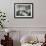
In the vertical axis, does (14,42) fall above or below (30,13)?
below

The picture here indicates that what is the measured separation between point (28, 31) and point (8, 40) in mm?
664

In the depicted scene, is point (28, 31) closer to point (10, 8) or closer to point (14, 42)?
point (14, 42)

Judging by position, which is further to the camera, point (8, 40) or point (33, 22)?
point (33, 22)

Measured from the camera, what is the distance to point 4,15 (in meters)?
3.95

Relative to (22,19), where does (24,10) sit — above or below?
above

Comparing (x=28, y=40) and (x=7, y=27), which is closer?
(x=28, y=40)

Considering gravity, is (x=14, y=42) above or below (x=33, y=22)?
below

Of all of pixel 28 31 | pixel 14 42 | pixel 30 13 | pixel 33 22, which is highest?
pixel 30 13

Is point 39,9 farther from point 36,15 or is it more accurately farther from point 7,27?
point 7,27

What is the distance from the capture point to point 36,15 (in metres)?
4.13

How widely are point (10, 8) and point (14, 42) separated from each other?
980 millimetres

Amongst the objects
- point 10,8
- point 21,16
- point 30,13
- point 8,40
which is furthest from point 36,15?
point 8,40

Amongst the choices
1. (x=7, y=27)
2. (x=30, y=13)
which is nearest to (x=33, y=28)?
(x=30, y=13)

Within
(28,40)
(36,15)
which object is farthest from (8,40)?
(36,15)
